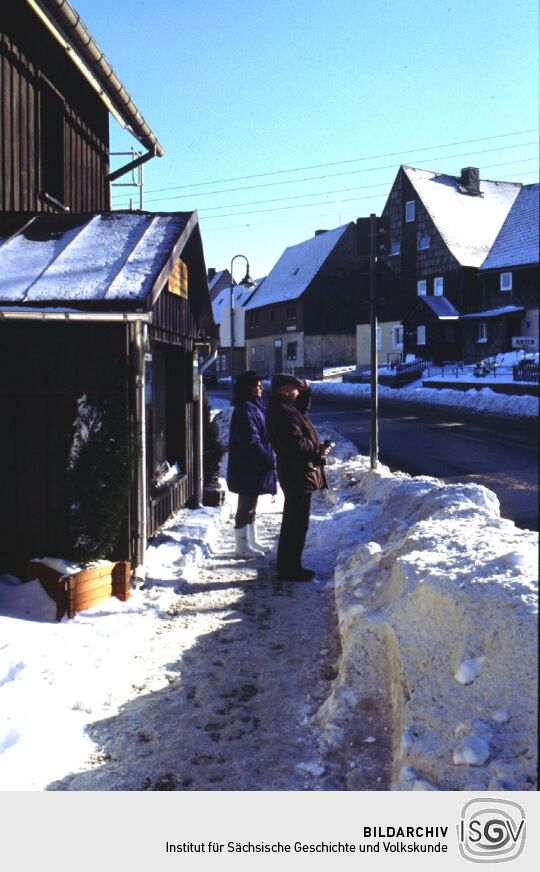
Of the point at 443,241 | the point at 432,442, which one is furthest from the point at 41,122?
the point at 432,442

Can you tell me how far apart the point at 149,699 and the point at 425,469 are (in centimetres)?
764

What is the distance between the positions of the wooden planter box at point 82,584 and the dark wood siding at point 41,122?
3.37 m

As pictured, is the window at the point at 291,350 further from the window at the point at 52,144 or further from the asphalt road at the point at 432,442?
the window at the point at 52,144

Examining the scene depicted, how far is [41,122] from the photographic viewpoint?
25.3 ft

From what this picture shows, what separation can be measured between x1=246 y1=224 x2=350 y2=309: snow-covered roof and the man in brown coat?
30333 millimetres

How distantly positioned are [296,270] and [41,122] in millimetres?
35702

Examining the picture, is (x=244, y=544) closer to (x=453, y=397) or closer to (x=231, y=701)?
(x=453, y=397)

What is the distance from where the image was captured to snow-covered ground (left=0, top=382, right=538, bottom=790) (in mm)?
2660

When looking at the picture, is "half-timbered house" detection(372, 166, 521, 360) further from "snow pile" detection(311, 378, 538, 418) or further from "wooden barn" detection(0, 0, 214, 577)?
"wooden barn" detection(0, 0, 214, 577)

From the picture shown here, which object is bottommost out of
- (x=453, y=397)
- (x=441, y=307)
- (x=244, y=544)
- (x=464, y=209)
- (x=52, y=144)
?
(x=244, y=544)

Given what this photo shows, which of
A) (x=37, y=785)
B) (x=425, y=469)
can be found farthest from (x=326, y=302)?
(x=37, y=785)

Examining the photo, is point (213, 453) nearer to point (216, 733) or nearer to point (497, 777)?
point (216, 733)

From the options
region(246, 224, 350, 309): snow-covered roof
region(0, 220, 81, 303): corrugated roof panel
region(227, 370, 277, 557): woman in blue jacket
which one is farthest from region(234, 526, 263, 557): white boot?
region(246, 224, 350, 309): snow-covered roof
